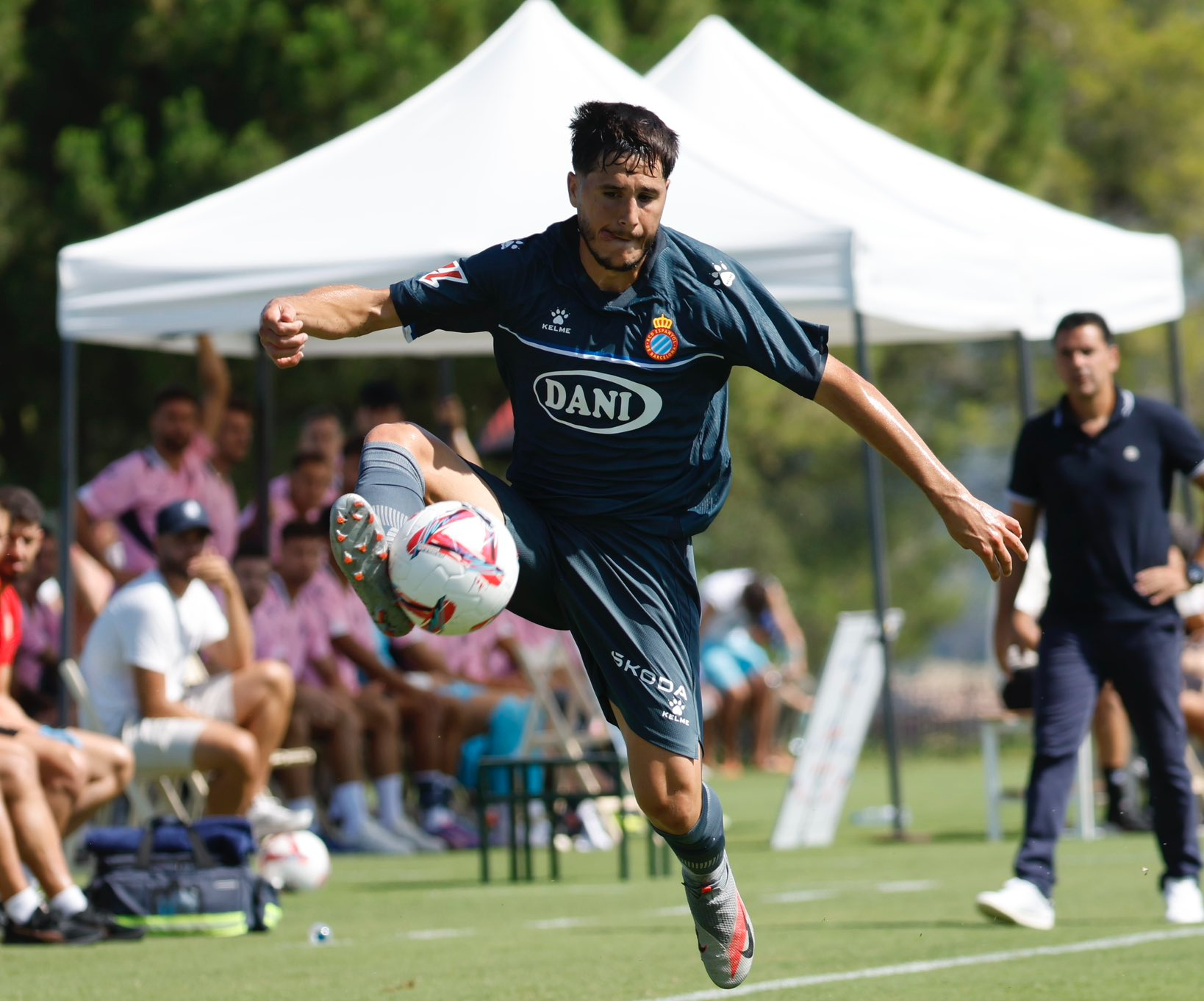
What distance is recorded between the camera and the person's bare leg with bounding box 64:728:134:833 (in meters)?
9.02

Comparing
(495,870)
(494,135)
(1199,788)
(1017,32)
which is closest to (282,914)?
(495,870)

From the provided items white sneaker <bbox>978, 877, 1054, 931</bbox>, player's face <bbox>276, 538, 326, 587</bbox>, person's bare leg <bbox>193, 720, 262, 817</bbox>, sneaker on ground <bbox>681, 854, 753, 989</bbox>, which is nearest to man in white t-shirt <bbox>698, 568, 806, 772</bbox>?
player's face <bbox>276, 538, 326, 587</bbox>

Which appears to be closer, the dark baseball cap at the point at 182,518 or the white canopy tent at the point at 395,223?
the dark baseball cap at the point at 182,518

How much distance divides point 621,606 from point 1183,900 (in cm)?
350

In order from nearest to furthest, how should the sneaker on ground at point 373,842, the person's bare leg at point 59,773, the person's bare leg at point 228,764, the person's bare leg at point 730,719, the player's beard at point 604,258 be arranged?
the player's beard at point 604,258, the person's bare leg at point 59,773, the person's bare leg at point 228,764, the sneaker on ground at point 373,842, the person's bare leg at point 730,719

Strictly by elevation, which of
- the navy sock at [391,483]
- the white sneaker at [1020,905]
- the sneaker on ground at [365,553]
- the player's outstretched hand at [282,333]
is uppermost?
the player's outstretched hand at [282,333]

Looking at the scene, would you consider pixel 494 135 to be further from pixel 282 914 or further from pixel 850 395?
pixel 850 395

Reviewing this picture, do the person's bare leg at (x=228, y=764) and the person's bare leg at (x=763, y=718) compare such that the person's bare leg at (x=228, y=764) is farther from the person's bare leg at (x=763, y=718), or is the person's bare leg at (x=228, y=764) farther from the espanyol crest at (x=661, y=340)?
the person's bare leg at (x=763, y=718)

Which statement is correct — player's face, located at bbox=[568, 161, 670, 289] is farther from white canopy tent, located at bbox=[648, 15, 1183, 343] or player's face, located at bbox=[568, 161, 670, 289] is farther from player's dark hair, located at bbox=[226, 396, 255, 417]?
player's dark hair, located at bbox=[226, 396, 255, 417]

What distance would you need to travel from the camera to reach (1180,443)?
8.26 m

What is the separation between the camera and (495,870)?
11.3 meters

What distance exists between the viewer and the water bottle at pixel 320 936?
8023 mm

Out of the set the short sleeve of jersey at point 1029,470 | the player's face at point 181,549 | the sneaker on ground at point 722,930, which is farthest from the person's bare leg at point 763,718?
the sneaker on ground at point 722,930

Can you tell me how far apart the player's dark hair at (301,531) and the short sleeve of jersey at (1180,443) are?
231 inches
